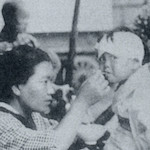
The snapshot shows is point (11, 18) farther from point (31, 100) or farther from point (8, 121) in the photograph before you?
point (8, 121)

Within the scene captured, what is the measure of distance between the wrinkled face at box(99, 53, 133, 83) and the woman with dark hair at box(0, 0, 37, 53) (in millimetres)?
297

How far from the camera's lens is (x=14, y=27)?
121cm

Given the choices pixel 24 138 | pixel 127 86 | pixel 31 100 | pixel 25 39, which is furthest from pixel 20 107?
pixel 25 39

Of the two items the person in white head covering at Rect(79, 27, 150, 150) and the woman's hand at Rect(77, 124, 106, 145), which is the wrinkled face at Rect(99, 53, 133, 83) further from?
the woman's hand at Rect(77, 124, 106, 145)

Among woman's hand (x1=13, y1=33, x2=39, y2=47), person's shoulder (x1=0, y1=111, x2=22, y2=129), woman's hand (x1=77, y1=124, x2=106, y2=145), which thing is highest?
woman's hand (x1=13, y1=33, x2=39, y2=47)

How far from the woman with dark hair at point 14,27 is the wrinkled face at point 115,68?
297 mm

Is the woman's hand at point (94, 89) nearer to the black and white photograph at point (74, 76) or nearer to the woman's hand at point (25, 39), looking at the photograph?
the black and white photograph at point (74, 76)

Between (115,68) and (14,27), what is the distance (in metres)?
0.44

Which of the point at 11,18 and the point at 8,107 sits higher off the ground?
the point at 11,18

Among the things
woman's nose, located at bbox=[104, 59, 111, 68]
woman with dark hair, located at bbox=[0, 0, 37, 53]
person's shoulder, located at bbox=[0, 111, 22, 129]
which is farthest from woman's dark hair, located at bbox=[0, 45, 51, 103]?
woman with dark hair, located at bbox=[0, 0, 37, 53]

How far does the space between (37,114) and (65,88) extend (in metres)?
0.16

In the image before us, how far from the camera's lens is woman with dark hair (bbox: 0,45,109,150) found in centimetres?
67

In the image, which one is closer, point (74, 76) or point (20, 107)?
point (20, 107)

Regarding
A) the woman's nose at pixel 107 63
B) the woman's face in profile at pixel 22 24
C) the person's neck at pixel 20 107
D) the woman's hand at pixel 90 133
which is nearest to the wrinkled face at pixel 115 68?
the woman's nose at pixel 107 63
